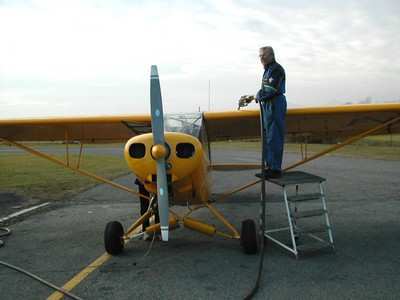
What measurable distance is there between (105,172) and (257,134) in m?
9.82

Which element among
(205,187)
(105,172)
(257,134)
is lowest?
(105,172)

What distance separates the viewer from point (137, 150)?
4.82 meters

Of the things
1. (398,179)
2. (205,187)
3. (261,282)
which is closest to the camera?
(261,282)

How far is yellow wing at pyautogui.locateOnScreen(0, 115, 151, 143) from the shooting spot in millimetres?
6551

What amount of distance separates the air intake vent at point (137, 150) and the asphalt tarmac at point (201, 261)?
1334 mm

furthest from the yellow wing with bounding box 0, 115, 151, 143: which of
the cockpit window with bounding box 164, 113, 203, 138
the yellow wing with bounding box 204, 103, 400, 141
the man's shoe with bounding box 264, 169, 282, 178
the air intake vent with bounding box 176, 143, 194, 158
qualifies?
the man's shoe with bounding box 264, 169, 282, 178

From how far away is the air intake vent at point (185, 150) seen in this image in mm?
4789

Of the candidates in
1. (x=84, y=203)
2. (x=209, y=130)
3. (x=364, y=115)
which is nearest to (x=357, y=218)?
(x=364, y=115)

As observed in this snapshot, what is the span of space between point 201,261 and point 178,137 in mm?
1557

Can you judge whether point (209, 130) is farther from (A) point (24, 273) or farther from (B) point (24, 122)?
(A) point (24, 273)

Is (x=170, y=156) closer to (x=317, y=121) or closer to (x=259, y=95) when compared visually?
(x=259, y=95)

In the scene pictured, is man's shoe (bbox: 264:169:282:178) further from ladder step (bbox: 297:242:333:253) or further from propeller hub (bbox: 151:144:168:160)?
propeller hub (bbox: 151:144:168:160)

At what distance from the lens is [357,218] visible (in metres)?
7.23

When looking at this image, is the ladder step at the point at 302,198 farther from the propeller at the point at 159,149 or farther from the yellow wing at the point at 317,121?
the propeller at the point at 159,149
